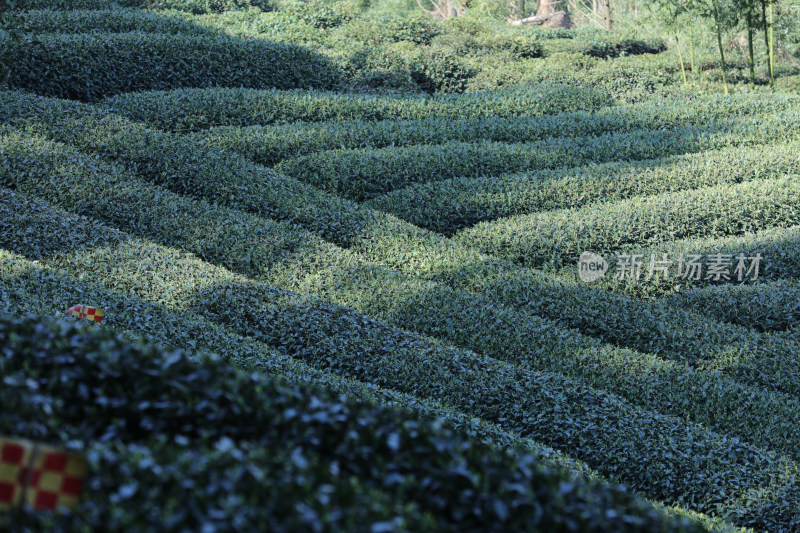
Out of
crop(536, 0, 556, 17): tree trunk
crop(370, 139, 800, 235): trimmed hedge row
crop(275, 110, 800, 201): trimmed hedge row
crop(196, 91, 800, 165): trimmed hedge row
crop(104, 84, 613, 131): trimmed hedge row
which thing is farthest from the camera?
crop(536, 0, 556, 17): tree trunk

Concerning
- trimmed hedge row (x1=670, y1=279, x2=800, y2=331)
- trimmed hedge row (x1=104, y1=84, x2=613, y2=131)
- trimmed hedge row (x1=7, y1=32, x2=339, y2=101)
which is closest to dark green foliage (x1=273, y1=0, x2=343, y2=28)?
trimmed hedge row (x1=7, y1=32, x2=339, y2=101)

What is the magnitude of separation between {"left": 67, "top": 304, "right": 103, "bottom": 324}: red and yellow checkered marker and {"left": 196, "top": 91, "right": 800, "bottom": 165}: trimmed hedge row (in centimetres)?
605

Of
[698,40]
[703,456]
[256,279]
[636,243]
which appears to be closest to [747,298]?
[636,243]

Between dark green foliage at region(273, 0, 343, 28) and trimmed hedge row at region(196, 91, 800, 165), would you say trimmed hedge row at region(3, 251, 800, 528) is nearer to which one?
trimmed hedge row at region(196, 91, 800, 165)

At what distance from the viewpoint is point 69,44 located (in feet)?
46.9

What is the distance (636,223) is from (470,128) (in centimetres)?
437

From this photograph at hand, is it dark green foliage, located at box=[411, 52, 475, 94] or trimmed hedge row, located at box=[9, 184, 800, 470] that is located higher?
dark green foliage, located at box=[411, 52, 475, 94]

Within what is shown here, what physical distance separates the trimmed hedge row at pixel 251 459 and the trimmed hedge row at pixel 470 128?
9.21 m

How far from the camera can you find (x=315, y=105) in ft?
47.5

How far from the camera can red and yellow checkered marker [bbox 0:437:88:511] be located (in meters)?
2.98

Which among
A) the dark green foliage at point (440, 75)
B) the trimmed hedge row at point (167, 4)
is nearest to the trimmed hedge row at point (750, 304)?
the dark green foliage at point (440, 75)

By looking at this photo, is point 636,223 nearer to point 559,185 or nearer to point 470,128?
point 559,185

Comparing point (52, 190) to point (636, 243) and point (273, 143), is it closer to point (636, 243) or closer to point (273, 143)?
point (273, 143)

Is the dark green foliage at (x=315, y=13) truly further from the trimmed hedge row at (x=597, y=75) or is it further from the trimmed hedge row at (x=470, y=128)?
the trimmed hedge row at (x=470, y=128)
